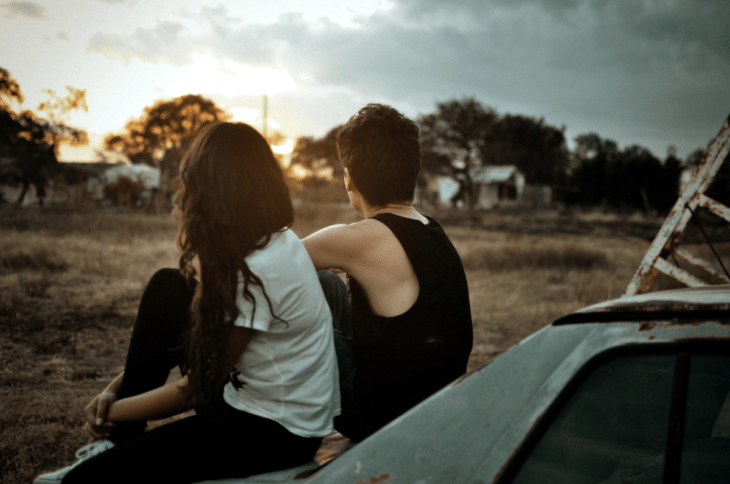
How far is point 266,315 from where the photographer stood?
1376 millimetres

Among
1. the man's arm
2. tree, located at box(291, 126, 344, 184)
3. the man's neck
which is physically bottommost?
the man's arm

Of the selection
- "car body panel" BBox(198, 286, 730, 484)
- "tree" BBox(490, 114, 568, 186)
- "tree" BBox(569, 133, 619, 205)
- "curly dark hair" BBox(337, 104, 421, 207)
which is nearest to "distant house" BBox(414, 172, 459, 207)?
"tree" BBox(490, 114, 568, 186)

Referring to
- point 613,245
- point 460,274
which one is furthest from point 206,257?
point 613,245

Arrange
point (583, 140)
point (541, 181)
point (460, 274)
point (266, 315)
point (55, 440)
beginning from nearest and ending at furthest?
1. point (266, 315)
2. point (460, 274)
3. point (55, 440)
4. point (541, 181)
5. point (583, 140)

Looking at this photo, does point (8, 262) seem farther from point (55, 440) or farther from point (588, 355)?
point (588, 355)

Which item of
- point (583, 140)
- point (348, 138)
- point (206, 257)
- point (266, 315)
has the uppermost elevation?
point (583, 140)

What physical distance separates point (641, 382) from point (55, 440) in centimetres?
321

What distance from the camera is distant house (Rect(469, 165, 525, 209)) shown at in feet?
173

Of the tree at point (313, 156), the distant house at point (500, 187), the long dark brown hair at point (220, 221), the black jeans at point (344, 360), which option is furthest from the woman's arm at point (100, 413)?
the tree at point (313, 156)

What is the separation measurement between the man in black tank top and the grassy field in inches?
78.3

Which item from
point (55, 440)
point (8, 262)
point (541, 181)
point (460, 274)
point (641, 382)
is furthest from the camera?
point (541, 181)

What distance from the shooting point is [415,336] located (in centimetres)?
168

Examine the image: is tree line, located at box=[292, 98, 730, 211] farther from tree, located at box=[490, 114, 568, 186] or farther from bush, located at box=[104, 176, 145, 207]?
→ bush, located at box=[104, 176, 145, 207]

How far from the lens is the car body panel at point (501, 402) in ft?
3.15
